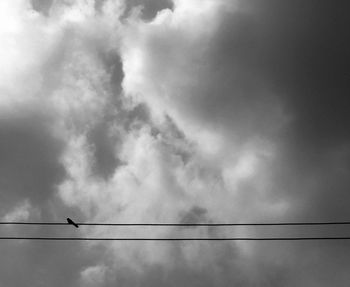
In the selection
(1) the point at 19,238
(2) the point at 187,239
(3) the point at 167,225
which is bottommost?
(1) the point at 19,238

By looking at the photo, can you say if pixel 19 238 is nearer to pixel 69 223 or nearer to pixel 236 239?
pixel 69 223

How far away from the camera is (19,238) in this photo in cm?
2456

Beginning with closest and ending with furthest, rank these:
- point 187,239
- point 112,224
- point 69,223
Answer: point 187,239, point 112,224, point 69,223

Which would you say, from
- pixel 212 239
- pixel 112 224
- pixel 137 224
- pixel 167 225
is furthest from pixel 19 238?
pixel 212 239

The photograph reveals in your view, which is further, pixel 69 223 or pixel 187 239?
pixel 69 223

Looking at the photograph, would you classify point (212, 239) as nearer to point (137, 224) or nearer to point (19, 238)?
point (137, 224)

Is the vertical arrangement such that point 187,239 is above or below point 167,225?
below

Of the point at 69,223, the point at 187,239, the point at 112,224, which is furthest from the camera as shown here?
the point at 69,223

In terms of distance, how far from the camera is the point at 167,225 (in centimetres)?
2541

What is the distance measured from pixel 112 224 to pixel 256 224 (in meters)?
8.95

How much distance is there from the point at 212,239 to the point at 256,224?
283cm

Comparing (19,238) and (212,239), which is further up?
(212,239)

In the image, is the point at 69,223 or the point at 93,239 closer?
the point at 93,239

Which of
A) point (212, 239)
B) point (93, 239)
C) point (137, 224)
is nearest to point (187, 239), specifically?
point (212, 239)
